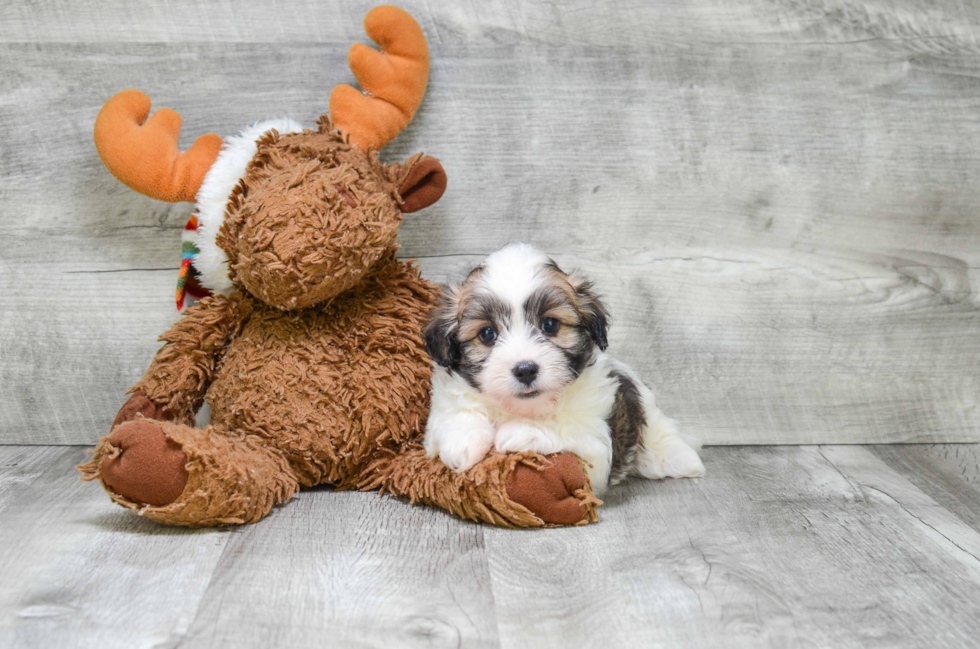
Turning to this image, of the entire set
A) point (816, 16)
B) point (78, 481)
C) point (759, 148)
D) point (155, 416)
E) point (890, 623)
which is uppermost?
point (816, 16)

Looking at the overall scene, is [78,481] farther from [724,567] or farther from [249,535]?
[724,567]

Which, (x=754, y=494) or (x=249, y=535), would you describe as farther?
(x=754, y=494)

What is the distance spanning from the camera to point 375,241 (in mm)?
1827

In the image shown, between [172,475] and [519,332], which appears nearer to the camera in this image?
[172,475]

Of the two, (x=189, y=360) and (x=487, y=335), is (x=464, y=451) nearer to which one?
(x=487, y=335)

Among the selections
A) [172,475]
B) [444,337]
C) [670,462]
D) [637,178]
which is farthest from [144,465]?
[637,178]

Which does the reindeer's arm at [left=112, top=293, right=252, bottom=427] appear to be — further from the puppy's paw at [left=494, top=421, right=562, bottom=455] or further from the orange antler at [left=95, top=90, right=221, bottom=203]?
the puppy's paw at [left=494, top=421, right=562, bottom=455]

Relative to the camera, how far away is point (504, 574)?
1515 millimetres

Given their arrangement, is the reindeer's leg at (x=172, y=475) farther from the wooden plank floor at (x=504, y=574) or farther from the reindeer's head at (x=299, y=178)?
the reindeer's head at (x=299, y=178)

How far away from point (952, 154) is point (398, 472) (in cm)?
182

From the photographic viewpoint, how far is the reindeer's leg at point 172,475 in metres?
1.60

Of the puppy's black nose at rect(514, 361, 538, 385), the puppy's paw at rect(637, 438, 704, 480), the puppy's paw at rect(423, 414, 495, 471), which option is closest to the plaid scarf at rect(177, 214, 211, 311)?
the puppy's paw at rect(423, 414, 495, 471)

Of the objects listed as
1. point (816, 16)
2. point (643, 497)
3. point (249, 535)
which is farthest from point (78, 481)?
point (816, 16)

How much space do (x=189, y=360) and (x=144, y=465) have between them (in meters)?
0.41
